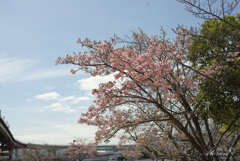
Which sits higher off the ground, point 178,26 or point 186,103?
point 178,26

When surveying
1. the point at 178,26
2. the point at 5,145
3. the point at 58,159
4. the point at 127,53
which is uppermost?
the point at 178,26

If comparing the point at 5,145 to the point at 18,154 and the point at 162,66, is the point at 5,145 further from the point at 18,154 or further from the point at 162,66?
the point at 162,66

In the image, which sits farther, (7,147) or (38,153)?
(7,147)

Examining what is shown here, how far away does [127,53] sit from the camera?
7133 millimetres

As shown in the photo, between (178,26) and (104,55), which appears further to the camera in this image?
(178,26)

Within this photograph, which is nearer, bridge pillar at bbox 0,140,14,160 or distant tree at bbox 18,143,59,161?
distant tree at bbox 18,143,59,161

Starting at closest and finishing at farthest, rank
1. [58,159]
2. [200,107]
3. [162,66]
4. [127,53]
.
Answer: [162,66], [127,53], [200,107], [58,159]

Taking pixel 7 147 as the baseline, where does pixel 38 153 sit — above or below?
below

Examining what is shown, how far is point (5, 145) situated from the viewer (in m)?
50.9

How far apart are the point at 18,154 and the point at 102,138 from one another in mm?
51958

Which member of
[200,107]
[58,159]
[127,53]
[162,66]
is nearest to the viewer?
[162,66]

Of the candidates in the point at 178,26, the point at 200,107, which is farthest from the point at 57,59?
the point at 200,107

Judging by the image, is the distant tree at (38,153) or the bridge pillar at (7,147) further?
the bridge pillar at (7,147)

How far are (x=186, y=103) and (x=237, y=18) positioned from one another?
143 inches
